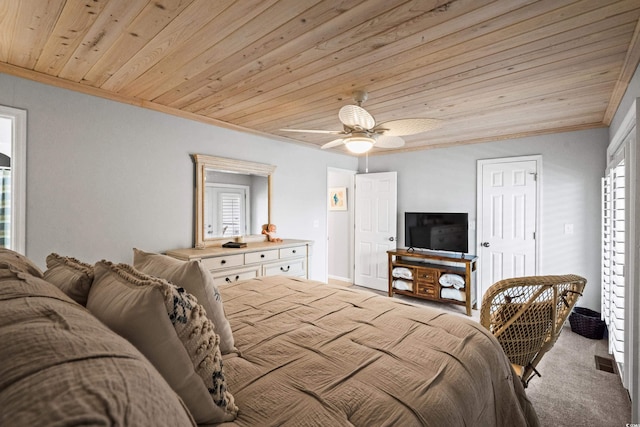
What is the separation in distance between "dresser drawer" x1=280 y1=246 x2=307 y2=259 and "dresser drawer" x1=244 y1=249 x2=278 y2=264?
0.38 ft

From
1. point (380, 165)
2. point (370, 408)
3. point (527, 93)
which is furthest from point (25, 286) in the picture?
point (380, 165)

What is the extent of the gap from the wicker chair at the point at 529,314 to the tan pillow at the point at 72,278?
2012 millimetres

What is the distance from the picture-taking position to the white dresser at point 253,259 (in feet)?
10.5

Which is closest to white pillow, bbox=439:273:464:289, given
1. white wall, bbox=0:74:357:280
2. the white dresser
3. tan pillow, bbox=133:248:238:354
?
the white dresser

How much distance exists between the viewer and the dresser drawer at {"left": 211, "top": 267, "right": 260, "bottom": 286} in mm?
3266

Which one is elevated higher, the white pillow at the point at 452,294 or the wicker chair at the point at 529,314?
the wicker chair at the point at 529,314

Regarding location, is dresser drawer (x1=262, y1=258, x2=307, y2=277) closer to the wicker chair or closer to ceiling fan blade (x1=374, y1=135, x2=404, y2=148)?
ceiling fan blade (x1=374, y1=135, x2=404, y2=148)

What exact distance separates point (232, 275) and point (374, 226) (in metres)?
2.88

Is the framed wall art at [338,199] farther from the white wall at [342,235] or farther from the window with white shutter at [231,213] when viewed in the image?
the window with white shutter at [231,213]

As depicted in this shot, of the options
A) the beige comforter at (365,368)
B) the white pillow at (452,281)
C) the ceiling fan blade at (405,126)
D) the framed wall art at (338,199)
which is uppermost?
the ceiling fan blade at (405,126)

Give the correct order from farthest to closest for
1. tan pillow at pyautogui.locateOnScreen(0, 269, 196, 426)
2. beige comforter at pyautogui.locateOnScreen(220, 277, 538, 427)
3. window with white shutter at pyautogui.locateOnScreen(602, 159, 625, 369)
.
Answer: window with white shutter at pyautogui.locateOnScreen(602, 159, 625, 369)
beige comforter at pyautogui.locateOnScreen(220, 277, 538, 427)
tan pillow at pyautogui.locateOnScreen(0, 269, 196, 426)

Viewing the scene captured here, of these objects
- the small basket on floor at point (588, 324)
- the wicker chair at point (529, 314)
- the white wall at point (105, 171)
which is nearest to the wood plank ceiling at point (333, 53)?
the white wall at point (105, 171)

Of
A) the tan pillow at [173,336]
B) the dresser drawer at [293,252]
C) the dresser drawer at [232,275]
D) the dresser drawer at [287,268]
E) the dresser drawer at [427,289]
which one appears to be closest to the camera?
the tan pillow at [173,336]

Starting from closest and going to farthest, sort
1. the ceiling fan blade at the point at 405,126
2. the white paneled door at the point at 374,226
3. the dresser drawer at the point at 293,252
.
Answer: the ceiling fan blade at the point at 405,126, the dresser drawer at the point at 293,252, the white paneled door at the point at 374,226
